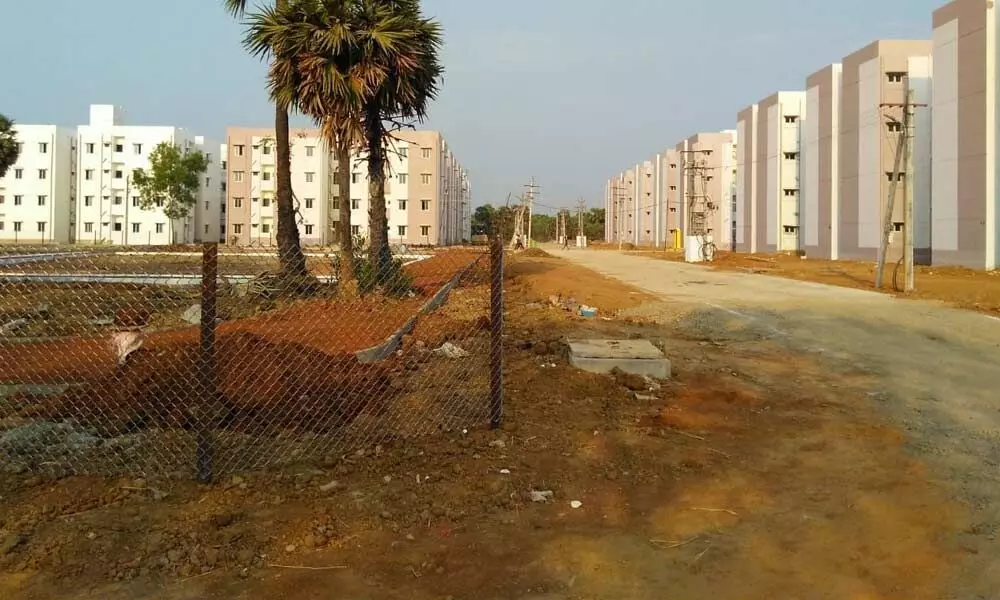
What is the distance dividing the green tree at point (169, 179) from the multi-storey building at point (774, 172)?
1859 inches

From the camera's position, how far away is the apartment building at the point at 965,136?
3406cm

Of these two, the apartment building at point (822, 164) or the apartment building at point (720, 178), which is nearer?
the apartment building at point (822, 164)

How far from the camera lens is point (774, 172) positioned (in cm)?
6097

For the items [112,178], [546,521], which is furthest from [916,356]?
[112,178]

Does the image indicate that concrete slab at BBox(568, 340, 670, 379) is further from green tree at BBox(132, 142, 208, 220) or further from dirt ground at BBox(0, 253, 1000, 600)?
green tree at BBox(132, 142, 208, 220)

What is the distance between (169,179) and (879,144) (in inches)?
2105

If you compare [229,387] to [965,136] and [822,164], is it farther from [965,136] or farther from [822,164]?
[822,164]

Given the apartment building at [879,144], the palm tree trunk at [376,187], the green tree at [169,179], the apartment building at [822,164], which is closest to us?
the palm tree trunk at [376,187]

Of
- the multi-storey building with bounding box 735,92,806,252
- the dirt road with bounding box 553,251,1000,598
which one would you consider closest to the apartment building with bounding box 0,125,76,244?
the multi-storey building with bounding box 735,92,806,252

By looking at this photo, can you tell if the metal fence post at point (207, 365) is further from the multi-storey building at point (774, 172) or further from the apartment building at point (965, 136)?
the multi-storey building at point (774, 172)

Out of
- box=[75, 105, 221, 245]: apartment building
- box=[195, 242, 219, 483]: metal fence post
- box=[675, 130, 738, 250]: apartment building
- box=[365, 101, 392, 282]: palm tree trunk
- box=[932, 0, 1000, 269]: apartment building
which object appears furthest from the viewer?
box=[75, 105, 221, 245]: apartment building

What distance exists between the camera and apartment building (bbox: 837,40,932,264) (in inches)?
1689

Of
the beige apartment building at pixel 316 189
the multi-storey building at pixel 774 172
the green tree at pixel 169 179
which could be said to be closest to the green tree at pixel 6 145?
the green tree at pixel 169 179

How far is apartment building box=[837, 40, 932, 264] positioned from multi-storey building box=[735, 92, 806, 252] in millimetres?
12126
